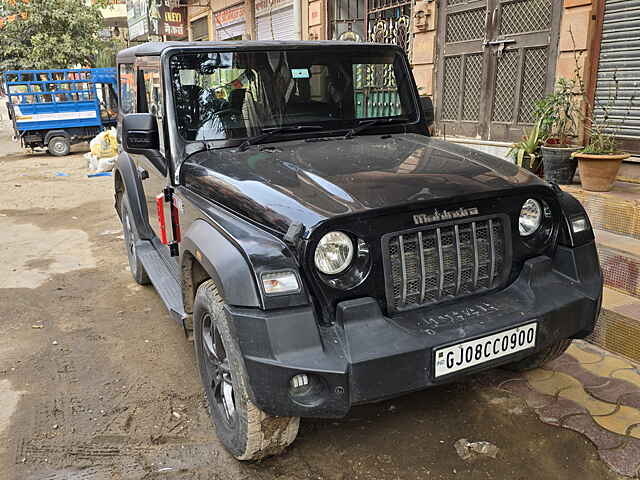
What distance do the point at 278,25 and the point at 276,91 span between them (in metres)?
10.2

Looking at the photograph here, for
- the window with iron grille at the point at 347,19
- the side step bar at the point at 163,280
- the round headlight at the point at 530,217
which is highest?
the window with iron grille at the point at 347,19

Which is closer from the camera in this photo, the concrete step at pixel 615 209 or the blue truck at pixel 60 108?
the concrete step at pixel 615 209

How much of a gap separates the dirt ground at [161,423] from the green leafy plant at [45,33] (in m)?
16.7

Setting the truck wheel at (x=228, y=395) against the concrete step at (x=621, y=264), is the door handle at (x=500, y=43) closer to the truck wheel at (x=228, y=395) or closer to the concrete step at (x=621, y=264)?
the concrete step at (x=621, y=264)

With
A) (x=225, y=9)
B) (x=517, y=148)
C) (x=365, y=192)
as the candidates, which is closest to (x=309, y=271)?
(x=365, y=192)

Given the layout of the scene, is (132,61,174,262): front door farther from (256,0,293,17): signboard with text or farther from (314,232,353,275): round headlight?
(256,0,293,17): signboard with text

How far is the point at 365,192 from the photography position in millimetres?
2330

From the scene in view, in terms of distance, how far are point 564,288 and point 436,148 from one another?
3.31ft

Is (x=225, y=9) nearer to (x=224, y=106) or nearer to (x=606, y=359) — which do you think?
(x=224, y=106)

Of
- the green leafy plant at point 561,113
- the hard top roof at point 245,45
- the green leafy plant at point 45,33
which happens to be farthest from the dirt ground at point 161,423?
the green leafy plant at point 45,33

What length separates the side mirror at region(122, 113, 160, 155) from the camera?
3.12 meters

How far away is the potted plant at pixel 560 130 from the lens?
16.6ft

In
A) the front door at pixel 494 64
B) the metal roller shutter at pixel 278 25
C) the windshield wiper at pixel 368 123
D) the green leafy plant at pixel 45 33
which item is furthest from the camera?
the green leafy plant at pixel 45 33

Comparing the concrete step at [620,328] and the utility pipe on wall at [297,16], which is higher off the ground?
the utility pipe on wall at [297,16]
